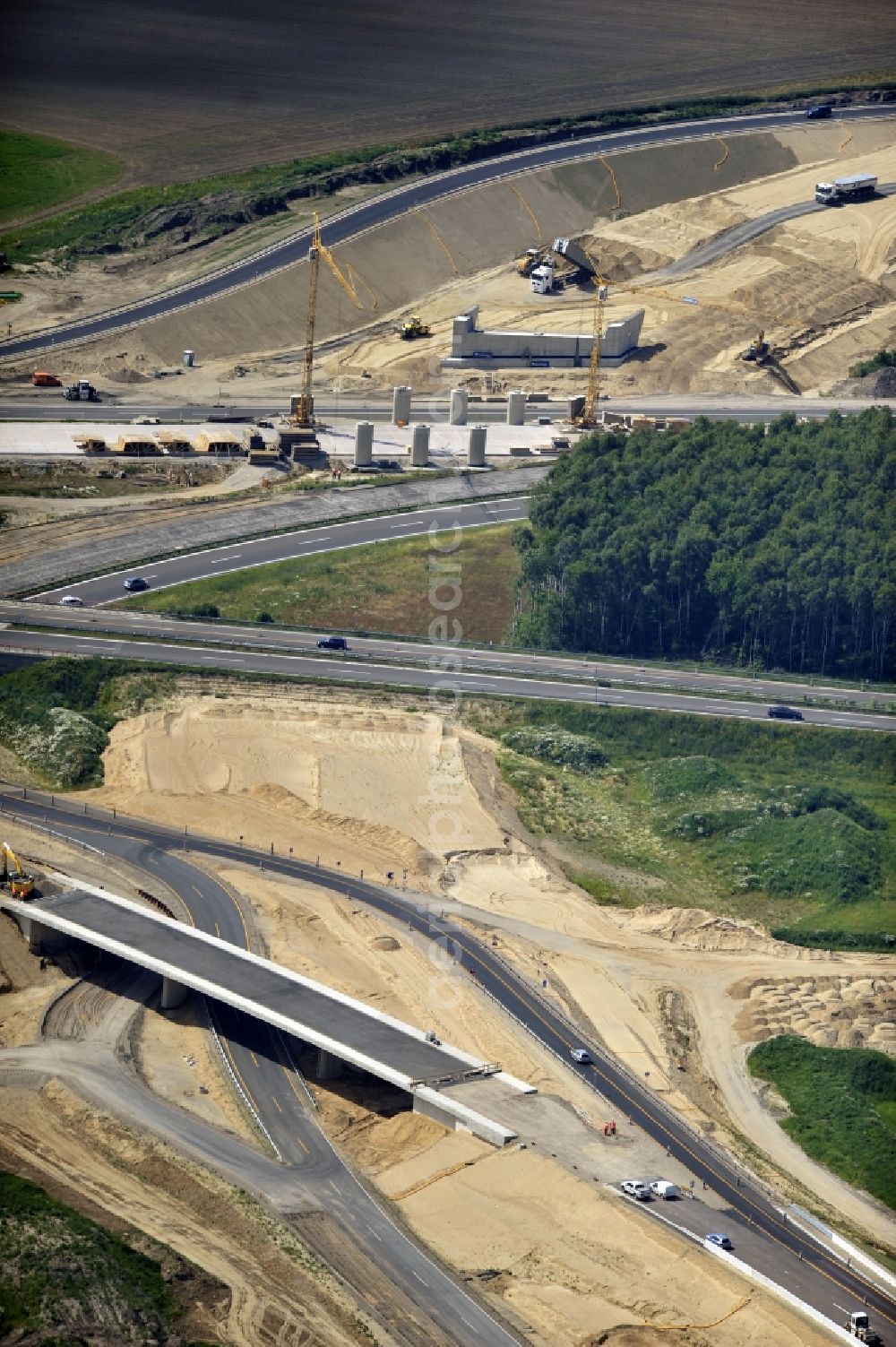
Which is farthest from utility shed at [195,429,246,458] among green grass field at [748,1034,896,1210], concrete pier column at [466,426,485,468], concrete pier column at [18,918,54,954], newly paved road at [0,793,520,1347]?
green grass field at [748,1034,896,1210]

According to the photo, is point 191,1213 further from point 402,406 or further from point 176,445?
point 402,406

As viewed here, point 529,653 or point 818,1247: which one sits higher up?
point 529,653

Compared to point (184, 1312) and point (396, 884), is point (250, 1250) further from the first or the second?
point (396, 884)

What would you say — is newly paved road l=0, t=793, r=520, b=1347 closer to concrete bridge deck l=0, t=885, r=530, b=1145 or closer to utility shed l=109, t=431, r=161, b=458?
concrete bridge deck l=0, t=885, r=530, b=1145

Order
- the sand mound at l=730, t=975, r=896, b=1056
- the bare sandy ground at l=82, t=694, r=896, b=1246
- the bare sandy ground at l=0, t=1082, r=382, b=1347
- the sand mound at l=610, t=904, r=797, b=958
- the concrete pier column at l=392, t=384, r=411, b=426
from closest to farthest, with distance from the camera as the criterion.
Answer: the bare sandy ground at l=0, t=1082, r=382, b=1347, the bare sandy ground at l=82, t=694, r=896, b=1246, the sand mound at l=730, t=975, r=896, b=1056, the sand mound at l=610, t=904, r=797, b=958, the concrete pier column at l=392, t=384, r=411, b=426

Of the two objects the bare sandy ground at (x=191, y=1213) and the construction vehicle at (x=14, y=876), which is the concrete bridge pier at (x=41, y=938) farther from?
the bare sandy ground at (x=191, y=1213)

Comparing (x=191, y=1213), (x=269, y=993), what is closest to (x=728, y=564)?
(x=269, y=993)

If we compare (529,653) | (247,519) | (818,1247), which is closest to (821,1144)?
(818,1247)
